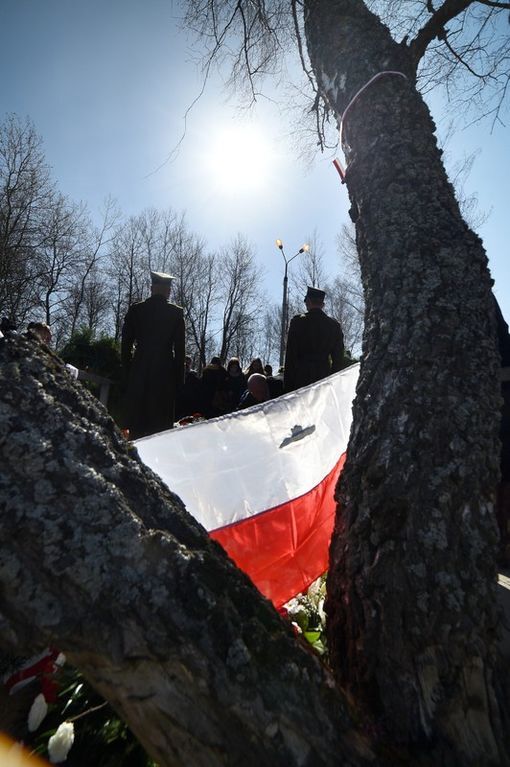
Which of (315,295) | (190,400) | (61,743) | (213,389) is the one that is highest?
(315,295)

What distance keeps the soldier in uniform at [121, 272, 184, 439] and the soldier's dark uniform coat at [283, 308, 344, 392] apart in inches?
49.5

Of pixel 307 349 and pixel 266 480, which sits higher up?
pixel 307 349

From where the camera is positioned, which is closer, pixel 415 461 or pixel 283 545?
pixel 415 461

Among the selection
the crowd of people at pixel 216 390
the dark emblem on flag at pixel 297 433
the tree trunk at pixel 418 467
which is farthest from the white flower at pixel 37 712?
the crowd of people at pixel 216 390

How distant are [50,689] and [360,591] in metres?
1.11

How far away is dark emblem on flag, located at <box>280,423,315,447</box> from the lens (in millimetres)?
2799

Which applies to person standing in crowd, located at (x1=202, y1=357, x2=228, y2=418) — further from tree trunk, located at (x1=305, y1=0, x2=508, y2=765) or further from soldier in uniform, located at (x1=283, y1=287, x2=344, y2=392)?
tree trunk, located at (x1=305, y1=0, x2=508, y2=765)

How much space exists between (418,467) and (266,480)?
142 cm

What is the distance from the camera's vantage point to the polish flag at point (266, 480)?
2.19 metres

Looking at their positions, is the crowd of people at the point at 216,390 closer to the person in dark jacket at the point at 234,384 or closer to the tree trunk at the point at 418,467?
the person in dark jacket at the point at 234,384

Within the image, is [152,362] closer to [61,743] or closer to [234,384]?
[234,384]

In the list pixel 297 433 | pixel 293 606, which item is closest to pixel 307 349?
pixel 297 433

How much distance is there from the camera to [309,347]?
4973 mm

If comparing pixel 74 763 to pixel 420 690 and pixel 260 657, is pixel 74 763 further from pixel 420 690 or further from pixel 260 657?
pixel 420 690
